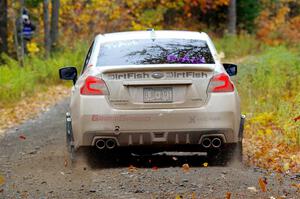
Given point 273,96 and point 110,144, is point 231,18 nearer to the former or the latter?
point 273,96

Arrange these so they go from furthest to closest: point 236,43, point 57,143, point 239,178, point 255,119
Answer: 1. point 236,43
2. point 255,119
3. point 57,143
4. point 239,178

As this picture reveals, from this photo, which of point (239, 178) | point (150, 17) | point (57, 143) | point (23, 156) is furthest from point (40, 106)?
point (150, 17)

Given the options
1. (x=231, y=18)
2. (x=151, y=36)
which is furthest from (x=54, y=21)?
(x=151, y=36)

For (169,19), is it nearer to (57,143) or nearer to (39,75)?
(39,75)

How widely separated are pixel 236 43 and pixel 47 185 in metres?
29.5

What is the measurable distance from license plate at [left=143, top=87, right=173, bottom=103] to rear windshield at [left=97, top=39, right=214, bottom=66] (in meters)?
0.38

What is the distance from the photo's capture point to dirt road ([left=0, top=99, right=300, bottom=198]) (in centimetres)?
698

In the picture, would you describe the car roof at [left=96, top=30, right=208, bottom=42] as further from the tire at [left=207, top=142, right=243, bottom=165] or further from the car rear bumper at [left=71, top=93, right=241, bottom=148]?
the tire at [left=207, top=142, right=243, bottom=165]

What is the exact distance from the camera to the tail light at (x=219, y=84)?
835cm

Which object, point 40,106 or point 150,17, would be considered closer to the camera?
point 40,106

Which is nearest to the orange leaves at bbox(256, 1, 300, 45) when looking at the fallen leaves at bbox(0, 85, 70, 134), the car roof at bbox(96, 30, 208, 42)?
the fallen leaves at bbox(0, 85, 70, 134)

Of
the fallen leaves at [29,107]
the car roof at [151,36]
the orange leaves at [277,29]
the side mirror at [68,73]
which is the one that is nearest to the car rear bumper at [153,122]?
the car roof at [151,36]

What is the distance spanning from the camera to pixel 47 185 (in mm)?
7672

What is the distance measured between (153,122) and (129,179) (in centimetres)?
90
